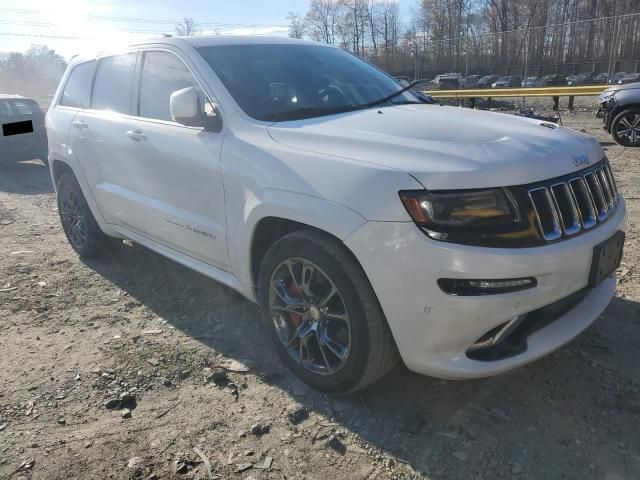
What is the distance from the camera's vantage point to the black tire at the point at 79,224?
4859 millimetres

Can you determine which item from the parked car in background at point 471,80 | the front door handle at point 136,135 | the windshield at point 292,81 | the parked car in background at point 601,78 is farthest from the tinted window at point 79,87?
the parked car in background at point 471,80

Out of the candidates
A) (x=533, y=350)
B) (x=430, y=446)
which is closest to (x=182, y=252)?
(x=430, y=446)

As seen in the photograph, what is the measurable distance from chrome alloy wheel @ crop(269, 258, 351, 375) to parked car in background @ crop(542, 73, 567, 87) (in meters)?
27.4

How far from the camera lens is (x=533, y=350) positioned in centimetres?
235

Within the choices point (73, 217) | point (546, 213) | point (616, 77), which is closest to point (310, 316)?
point (546, 213)

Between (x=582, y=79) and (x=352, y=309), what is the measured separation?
2887 centimetres

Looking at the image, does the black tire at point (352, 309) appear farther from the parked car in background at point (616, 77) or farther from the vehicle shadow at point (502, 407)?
the parked car in background at point (616, 77)

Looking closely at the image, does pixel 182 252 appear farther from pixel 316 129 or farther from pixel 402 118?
pixel 402 118

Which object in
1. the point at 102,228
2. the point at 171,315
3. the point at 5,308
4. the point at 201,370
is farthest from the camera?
the point at 102,228

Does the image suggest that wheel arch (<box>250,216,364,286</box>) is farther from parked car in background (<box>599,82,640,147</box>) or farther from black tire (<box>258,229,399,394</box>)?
parked car in background (<box>599,82,640,147</box>)

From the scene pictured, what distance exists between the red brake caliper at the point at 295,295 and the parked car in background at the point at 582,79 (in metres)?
26.7

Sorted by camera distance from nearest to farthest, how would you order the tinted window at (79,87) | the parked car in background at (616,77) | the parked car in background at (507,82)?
the tinted window at (79,87)
the parked car in background at (616,77)
the parked car in background at (507,82)

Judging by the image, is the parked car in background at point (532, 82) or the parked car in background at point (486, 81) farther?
the parked car in background at point (486, 81)

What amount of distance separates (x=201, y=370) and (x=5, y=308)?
2080 mm
